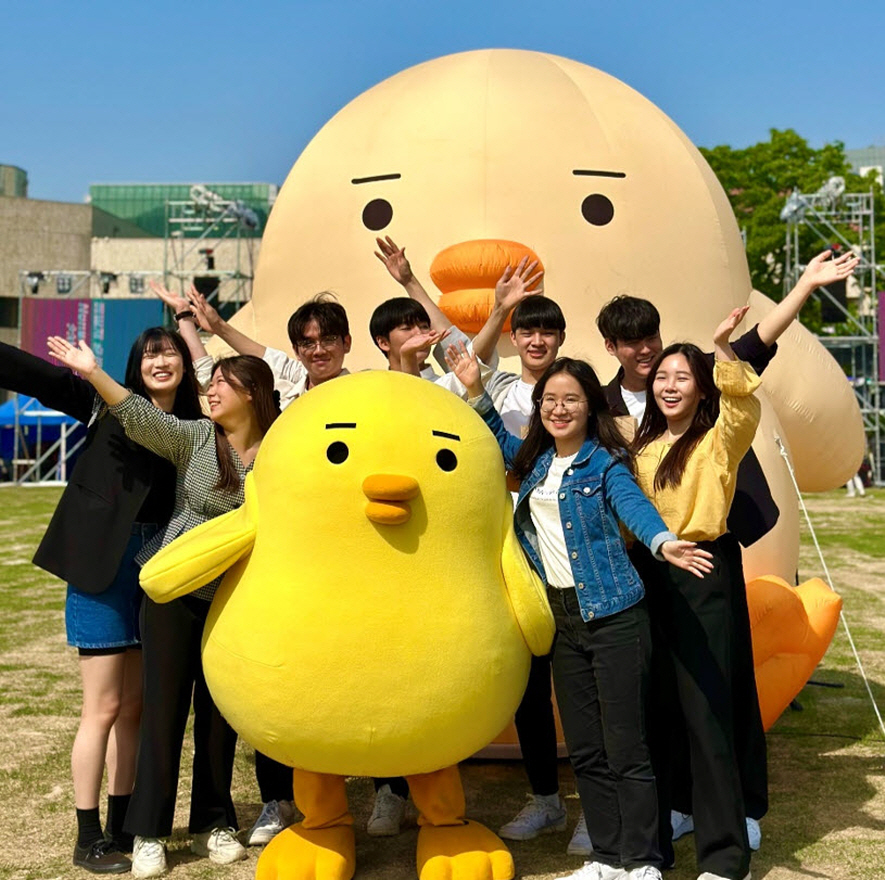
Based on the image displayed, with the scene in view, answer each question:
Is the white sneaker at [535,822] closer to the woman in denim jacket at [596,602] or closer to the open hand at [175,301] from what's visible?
the woman in denim jacket at [596,602]

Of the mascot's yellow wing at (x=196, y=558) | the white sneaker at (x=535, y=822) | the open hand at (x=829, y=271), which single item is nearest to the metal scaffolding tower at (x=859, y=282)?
the open hand at (x=829, y=271)

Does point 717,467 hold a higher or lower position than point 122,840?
higher

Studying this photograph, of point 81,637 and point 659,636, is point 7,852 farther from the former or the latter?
point 659,636

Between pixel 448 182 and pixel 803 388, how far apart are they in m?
1.72

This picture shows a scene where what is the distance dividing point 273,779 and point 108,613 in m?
0.78


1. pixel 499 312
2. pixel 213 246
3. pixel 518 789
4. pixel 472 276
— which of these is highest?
pixel 213 246

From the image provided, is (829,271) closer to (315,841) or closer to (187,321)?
(187,321)

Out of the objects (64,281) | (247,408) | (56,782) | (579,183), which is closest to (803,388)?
(579,183)

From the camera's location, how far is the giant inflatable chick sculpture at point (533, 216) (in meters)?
4.41

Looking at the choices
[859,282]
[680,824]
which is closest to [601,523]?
[680,824]

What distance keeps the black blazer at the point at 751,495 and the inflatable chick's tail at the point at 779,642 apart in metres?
0.56

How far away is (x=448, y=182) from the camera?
179 inches

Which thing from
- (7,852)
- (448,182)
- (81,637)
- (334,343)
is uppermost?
(448,182)

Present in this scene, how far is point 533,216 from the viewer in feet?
14.7
